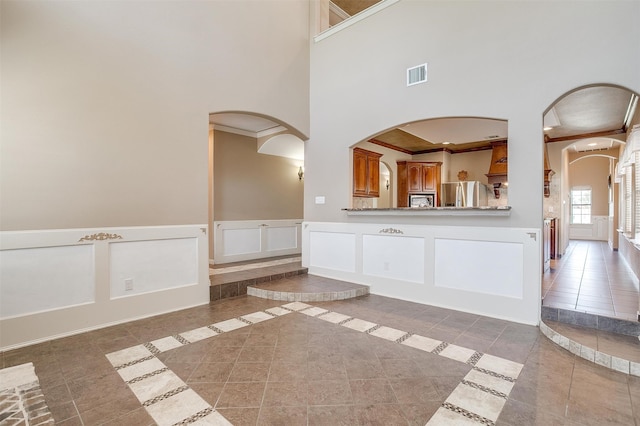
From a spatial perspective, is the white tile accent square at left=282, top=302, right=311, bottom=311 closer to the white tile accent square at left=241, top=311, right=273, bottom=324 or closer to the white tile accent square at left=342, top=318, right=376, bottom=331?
the white tile accent square at left=241, top=311, right=273, bottom=324

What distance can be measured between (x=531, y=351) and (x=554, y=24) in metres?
3.19

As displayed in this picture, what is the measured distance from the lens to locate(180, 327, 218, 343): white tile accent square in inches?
118

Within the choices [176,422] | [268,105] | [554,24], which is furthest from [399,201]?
[176,422]

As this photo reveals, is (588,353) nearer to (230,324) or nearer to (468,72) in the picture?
(468,72)

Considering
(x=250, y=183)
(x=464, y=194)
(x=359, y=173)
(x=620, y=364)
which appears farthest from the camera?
(x=464, y=194)

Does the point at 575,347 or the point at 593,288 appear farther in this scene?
the point at 593,288

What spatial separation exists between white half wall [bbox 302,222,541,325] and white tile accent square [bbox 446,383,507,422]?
1.73m

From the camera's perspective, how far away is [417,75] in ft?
13.9

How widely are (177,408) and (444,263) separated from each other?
3.23m

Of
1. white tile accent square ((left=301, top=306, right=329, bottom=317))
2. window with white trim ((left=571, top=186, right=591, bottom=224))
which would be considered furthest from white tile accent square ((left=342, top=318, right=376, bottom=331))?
window with white trim ((left=571, top=186, right=591, bottom=224))

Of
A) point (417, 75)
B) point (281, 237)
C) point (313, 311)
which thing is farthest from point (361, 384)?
point (281, 237)

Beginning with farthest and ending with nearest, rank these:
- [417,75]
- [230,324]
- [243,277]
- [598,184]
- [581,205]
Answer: [581,205]
[598,184]
[243,277]
[417,75]
[230,324]

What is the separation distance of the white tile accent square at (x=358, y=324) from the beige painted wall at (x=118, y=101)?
2268mm

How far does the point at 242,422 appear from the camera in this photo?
1794 mm
